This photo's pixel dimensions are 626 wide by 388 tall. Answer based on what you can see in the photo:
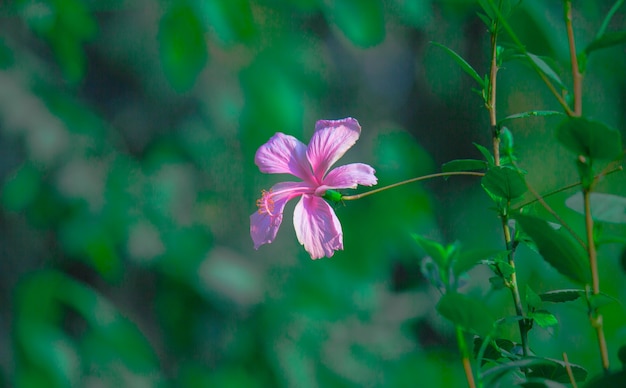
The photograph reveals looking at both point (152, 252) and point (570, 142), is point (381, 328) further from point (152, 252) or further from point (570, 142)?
point (570, 142)

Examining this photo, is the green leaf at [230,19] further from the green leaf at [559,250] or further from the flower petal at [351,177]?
the green leaf at [559,250]

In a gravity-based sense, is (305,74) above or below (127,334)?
above

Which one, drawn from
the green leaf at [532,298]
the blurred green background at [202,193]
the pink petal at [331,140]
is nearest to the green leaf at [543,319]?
the green leaf at [532,298]

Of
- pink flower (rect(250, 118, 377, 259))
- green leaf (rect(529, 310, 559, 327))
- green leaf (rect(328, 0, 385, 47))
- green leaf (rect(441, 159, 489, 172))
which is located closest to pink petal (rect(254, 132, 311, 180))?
pink flower (rect(250, 118, 377, 259))

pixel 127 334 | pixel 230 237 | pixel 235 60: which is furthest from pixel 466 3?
pixel 127 334

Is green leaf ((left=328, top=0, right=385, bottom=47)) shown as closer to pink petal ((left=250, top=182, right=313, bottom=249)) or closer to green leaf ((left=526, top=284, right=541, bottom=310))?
pink petal ((left=250, top=182, right=313, bottom=249))

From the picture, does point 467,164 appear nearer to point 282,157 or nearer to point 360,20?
point 282,157
